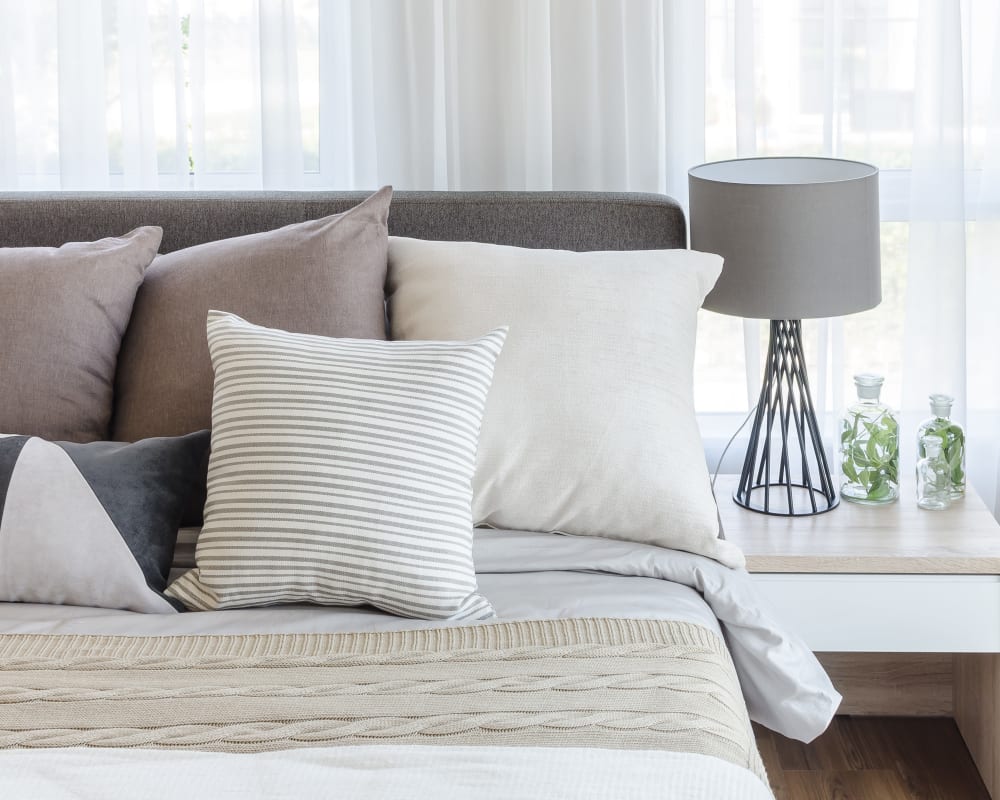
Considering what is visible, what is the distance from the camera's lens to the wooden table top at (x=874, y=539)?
173 cm

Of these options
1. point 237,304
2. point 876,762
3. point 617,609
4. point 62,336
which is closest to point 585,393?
point 617,609

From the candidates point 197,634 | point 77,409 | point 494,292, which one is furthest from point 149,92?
point 197,634

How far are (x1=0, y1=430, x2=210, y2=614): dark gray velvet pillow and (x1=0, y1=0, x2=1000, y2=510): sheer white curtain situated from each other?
995mm

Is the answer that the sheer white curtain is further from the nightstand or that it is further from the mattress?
the mattress

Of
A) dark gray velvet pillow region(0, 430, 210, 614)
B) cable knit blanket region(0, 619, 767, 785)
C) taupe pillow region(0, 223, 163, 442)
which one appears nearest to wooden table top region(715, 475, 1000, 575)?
cable knit blanket region(0, 619, 767, 785)

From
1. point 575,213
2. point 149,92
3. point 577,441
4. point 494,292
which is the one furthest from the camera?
point 149,92

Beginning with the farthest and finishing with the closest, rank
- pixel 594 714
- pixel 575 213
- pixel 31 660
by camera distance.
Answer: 1. pixel 575 213
2. pixel 31 660
3. pixel 594 714

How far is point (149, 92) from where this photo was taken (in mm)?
2238

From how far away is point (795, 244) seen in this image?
1.74 meters

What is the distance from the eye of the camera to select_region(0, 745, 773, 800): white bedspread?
95cm

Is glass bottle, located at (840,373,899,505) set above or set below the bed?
above

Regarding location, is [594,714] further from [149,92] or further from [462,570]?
[149,92]

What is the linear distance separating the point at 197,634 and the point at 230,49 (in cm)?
139

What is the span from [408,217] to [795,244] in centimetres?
70
